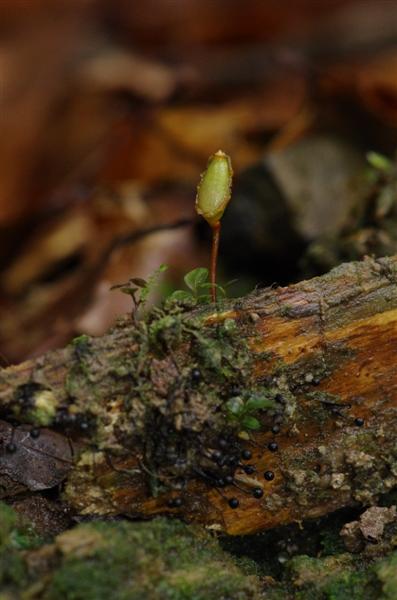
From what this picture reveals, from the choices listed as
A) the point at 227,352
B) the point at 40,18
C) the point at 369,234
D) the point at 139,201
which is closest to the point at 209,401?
the point at 227,352

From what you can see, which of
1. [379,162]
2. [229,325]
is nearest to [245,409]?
[229,325]

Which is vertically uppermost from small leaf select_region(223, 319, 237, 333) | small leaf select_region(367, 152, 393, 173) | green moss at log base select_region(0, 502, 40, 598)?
small leaf select_region(367, 152, 393, 173)

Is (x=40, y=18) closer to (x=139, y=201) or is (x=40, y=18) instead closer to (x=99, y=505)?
(x=139, y=201)

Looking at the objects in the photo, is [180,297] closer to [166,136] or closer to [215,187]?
[215,187]

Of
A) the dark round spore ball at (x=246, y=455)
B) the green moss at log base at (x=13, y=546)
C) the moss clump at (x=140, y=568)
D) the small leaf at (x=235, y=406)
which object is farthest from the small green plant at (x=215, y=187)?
the green moss at log base at (x=13, y=546)

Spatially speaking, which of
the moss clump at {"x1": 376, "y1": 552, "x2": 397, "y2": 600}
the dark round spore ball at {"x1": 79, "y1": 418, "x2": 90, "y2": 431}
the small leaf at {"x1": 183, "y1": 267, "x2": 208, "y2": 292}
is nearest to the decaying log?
the dark round spore ball at {"x1": 79, "y1": 418, "x2": 90, "y2": 431}

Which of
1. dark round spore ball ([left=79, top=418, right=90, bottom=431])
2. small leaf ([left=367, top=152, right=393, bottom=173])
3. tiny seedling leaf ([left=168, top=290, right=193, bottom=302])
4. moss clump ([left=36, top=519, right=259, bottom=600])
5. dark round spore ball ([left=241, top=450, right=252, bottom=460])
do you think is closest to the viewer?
moss clump ([left=36, top=519, right=259, bottom=600])

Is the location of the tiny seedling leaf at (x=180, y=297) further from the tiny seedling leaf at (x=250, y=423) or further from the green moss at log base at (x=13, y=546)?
the green moss at log base at (x=13, y=546)

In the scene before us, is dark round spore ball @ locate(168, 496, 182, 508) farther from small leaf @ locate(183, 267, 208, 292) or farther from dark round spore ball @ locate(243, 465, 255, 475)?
small leaf @ locate(183, 267, 208, 292)
